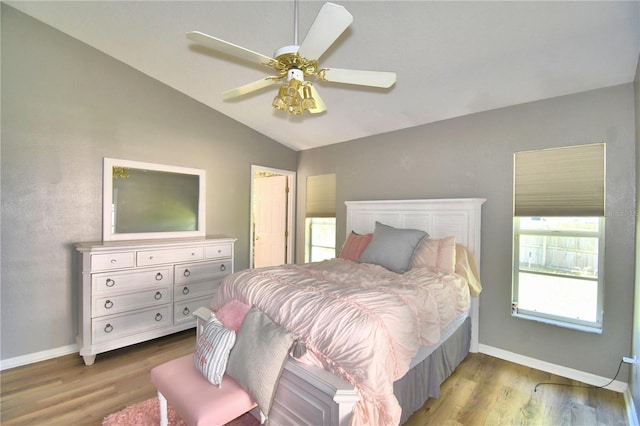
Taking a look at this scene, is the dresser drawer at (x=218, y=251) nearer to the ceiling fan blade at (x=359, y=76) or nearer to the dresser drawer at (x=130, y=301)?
the dresser drawer at (x=130, y=301)

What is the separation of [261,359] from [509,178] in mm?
2675

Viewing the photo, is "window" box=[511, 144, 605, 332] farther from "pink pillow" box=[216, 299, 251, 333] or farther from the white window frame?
"pink pillow" box=[216, 299, 251, 333]

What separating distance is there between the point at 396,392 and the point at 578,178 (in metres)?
2.28

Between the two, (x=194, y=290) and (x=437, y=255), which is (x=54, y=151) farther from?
(x=437, y=255)

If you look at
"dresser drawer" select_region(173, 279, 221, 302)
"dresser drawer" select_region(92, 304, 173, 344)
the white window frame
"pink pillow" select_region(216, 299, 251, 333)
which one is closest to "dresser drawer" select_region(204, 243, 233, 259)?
"dresser drawer" select_region(173, 279, 221, 302)

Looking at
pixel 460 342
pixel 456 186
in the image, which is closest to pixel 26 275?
pixel 460 342

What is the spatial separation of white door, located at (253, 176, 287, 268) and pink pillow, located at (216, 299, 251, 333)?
9.11 ft

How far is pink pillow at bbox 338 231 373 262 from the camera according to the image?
3.25 m

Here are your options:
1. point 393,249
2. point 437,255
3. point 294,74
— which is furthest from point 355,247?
point 294,74

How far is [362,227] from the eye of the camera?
3836 millimetres

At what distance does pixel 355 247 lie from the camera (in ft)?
10.9

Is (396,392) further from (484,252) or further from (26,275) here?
(26,275)

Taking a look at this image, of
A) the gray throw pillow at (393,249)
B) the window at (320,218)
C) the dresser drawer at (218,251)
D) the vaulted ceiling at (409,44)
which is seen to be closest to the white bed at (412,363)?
the gray throw pillow at (393,249)

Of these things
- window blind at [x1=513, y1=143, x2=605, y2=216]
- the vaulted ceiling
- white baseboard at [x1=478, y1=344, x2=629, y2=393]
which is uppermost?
the vaulted ceiling
